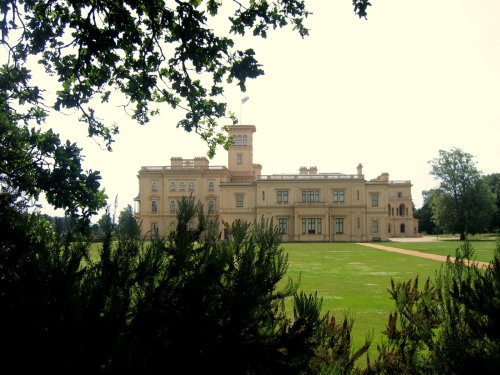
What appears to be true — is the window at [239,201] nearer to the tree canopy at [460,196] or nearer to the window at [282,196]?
the window at [282,196]

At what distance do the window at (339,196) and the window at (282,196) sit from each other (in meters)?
6.49

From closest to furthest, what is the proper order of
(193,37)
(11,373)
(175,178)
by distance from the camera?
(11,373), (193,37), (175,178)

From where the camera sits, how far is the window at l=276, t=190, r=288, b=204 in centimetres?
5875

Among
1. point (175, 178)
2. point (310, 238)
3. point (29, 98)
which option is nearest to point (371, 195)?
point (310, 238)

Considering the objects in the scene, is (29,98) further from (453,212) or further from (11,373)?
(453,212)

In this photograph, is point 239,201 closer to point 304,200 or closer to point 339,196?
point 304,200

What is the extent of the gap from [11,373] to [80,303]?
1.70ft

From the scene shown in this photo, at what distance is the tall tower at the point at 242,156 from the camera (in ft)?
215

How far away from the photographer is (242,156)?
6638 cm

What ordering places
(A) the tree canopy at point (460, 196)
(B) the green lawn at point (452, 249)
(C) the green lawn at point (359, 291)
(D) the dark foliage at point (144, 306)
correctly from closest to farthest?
(D) the dark foliage at point (144, 306) < (C) the green lawn at point (359, 291) < (B) the green lawn at point (452, 249) < (A) the tree canopy at point (460, 196)

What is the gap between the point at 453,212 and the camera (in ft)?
192

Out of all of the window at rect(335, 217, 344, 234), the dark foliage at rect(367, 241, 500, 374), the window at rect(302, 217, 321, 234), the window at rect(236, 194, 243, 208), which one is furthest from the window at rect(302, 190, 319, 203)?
the dark foliage at rect(367, 241, 500, 374)

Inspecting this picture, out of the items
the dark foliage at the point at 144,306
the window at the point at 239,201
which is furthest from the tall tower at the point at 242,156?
the dark foliage at the point at 144,306

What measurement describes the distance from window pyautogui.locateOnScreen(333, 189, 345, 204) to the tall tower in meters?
12.8
